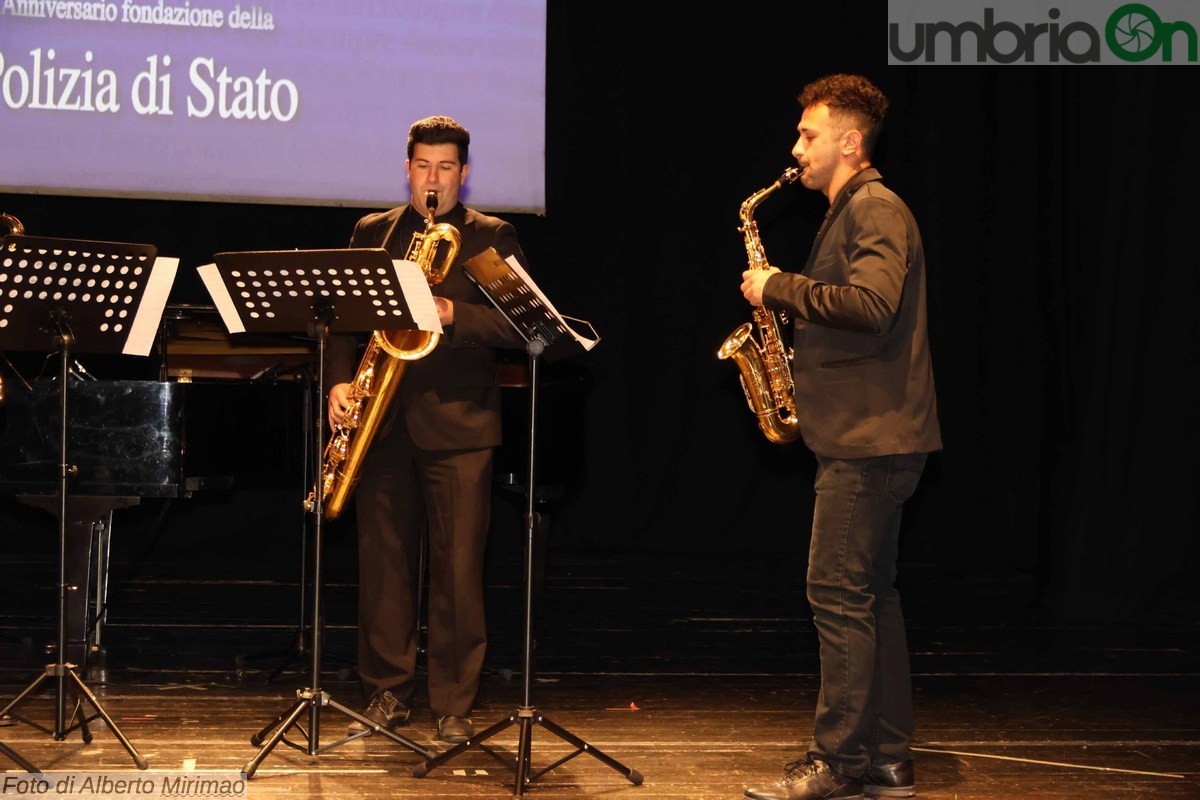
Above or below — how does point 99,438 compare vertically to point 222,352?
below

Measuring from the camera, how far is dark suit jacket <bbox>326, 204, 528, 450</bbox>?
4.04 meters

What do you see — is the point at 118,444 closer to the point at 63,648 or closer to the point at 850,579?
the point at 63,648

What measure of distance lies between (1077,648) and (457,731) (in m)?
3.02

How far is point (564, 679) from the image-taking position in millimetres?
5035

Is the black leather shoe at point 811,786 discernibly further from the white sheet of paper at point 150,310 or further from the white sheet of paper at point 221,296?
the white sheet of paper at point 150,310

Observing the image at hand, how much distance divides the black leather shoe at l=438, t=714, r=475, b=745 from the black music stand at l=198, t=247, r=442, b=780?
34cm

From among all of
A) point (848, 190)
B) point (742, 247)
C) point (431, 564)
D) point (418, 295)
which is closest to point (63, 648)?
point (431, 564)

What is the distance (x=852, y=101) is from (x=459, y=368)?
54.3 inches

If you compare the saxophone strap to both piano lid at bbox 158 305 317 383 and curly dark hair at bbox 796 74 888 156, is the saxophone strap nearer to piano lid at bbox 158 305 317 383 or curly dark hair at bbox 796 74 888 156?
curly dark hair at bbox 796 74 888 156

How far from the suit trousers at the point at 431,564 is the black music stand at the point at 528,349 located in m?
0.49

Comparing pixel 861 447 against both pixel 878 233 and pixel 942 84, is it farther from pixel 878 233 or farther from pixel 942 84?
pixel 942 84

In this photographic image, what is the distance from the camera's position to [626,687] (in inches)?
193

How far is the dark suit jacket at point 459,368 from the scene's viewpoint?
4.04 meters

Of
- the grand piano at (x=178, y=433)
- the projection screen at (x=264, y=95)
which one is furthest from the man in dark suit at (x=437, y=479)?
the projection screen at (x=264, y=95)
